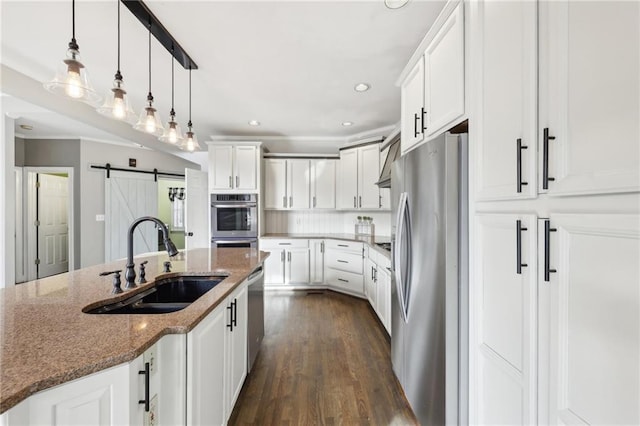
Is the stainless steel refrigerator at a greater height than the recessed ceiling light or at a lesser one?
lesser

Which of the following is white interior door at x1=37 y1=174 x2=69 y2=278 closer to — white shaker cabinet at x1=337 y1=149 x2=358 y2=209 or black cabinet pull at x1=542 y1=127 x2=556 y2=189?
white shaker cabinet at x1=337 y1=149 x2=358 y2=209

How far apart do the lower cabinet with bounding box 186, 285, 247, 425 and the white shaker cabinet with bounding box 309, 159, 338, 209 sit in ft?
8.98

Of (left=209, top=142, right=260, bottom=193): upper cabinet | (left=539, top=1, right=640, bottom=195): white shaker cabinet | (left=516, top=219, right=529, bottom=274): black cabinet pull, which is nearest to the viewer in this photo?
(left=539, top=1, right=640, bottom=195): white shaker cabinet

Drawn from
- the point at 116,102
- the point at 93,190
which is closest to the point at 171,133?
the point at 116,102

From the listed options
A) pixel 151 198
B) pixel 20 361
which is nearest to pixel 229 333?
pixel 20 361

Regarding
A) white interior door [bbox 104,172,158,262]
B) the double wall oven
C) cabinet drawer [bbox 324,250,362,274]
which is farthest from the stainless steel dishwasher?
white interior door [bbox 104,172,158,262]

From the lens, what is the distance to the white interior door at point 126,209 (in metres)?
4.81

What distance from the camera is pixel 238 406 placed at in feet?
5.60

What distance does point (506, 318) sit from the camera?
1.01 meters

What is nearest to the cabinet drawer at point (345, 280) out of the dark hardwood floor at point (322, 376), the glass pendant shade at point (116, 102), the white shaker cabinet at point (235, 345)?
the dark hardwood floor at point (322, 376)

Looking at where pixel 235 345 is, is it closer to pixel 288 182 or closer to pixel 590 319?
pixel 590 319

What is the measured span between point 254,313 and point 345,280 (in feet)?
6.74

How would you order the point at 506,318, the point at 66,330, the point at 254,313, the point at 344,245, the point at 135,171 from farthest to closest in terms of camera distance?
the point at 135,171, the point at 344,245, the point at 254,313, the point at 506,318, the point at 66,330

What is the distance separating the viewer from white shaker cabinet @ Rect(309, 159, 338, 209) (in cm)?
439
